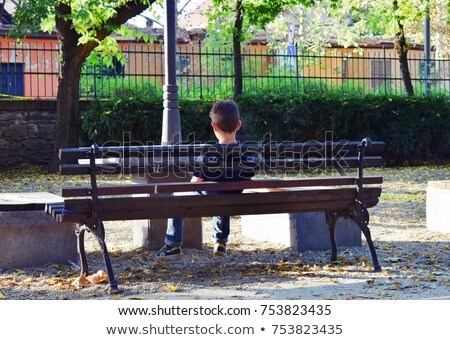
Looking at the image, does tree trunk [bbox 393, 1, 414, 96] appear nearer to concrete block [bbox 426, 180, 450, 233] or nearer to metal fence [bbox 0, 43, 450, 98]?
metal fence [bbox 0, 43, 450, 98]

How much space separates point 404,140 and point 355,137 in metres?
1.13

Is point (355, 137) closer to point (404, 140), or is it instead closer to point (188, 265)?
point (404, 140)

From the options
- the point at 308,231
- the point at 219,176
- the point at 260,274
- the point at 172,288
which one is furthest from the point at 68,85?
the point at 172,288

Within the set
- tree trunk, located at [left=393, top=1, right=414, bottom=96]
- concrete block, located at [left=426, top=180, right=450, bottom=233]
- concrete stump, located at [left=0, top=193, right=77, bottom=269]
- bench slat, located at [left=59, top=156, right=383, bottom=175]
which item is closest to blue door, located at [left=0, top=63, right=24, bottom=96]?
tree trunk, located at [left=393, top=1, right=414, bottom=96]

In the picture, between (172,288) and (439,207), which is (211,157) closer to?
(172,288)

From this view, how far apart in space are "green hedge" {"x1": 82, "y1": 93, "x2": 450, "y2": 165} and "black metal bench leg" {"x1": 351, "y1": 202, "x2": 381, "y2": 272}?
10534 millimetres

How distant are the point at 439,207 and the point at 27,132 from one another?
1099cm

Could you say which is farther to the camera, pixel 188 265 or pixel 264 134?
pixel 264 134

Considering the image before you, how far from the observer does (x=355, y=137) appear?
18.8 metres

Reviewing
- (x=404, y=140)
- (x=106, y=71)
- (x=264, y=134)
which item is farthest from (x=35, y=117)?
(x=404, y=140)

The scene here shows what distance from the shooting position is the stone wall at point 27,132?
17.8m

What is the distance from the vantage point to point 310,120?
1800 centimetres

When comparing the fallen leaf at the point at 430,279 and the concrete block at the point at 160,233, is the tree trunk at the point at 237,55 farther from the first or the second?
the fallen leaf at the point at 430,279

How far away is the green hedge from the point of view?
671 inches
